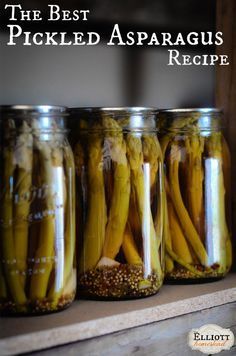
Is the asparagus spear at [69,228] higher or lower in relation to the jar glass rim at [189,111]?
lower

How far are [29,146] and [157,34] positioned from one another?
1.14ft

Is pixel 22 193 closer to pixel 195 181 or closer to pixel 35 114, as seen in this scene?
pixel 35 114

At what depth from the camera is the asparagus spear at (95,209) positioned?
0.67m

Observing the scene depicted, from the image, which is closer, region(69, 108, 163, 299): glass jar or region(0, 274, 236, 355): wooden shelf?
region(0, 274, 236, 355): wooden shelf

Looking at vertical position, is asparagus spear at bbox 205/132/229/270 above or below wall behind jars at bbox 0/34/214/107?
below

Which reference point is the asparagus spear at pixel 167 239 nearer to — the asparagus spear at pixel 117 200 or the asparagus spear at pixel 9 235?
the asparagus spear at pixel 117 200

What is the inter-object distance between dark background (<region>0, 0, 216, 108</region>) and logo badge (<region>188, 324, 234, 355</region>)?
1.03ft

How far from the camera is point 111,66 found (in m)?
0.84

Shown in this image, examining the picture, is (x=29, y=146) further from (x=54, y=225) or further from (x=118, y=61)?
(x=118, y=61)

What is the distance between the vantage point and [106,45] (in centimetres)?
83

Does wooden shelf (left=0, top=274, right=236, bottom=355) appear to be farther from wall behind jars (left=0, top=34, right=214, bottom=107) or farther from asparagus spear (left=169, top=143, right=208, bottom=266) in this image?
wall behind jars (left=0, top=34, right=214, bottom=107)

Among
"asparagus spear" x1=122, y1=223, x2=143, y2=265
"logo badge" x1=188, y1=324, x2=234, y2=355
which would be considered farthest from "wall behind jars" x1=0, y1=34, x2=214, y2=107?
"logo badge" x1=188, y1=324, x2=234, y2=355

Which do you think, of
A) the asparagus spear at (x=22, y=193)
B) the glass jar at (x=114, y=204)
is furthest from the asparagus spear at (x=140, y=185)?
the asparagus spear at (x=22, y=193)

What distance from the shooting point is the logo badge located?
687mm
